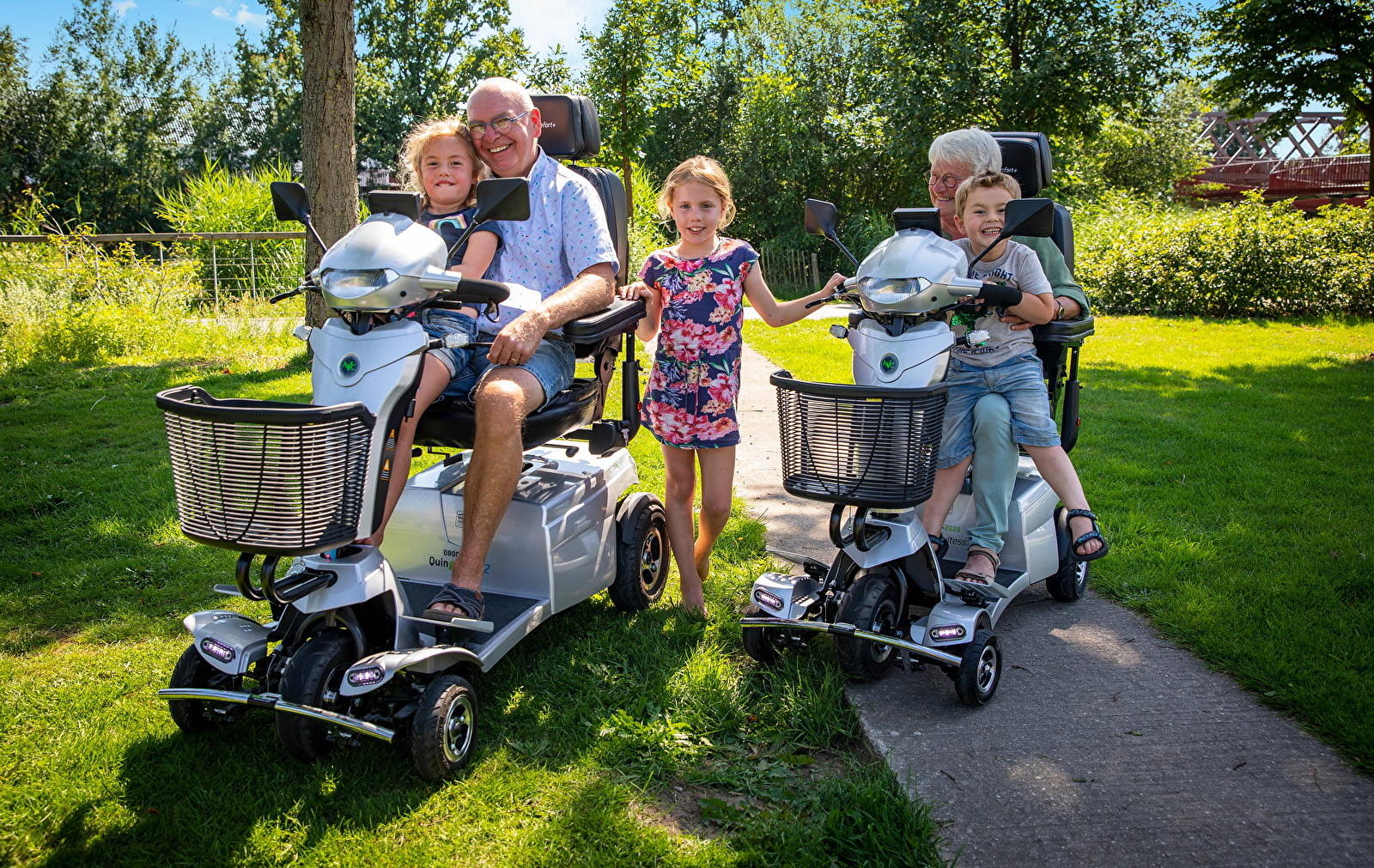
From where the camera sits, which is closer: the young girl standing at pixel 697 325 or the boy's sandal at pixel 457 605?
the boy's sandal at pixel 457 605

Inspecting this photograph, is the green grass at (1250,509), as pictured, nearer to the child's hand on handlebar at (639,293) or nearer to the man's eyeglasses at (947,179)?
the man's eyeglasses at (947,179)

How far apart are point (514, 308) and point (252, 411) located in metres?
1.19

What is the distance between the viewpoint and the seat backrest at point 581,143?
3688mm

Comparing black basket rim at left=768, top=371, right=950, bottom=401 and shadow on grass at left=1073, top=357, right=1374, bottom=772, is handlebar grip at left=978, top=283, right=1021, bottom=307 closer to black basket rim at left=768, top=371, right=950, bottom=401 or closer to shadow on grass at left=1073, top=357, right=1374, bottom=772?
black basket rim at left=768, top=371, right=950, bottom=401

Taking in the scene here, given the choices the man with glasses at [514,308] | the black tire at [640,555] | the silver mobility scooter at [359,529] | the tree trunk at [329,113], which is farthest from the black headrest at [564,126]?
the tree trunk at [329,113]

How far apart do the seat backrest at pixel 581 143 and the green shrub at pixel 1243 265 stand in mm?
10888

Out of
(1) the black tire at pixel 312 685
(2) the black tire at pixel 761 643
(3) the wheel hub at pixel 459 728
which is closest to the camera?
(1) the black tire at pixel 312 685

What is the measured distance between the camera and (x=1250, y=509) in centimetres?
449

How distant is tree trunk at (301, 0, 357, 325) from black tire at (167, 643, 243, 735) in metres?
5.32

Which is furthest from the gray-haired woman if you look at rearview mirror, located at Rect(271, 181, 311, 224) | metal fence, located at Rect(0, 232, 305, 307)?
metal fence, located at Rect(0, 232, 305, 307)

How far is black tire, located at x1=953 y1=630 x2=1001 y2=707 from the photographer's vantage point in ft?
8.77

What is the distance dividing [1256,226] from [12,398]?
13357 mm

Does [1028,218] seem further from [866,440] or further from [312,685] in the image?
[312,685]

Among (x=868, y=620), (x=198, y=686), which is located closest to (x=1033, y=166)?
(x=868, y=620)
